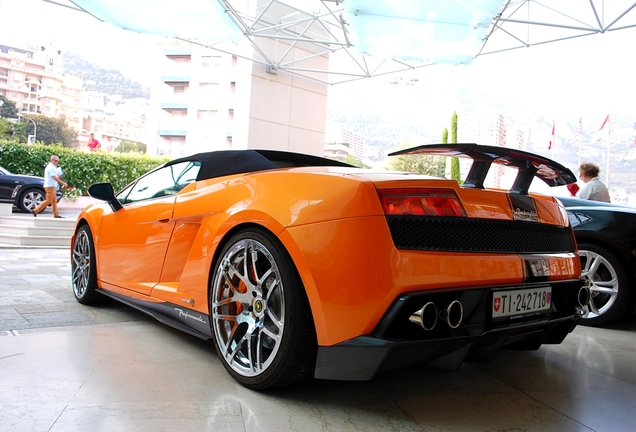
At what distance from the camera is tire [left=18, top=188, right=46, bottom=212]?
43.8ft

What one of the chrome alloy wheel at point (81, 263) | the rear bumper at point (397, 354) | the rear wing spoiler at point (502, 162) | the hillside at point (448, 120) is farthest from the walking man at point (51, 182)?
the hillside at point (448, 120)

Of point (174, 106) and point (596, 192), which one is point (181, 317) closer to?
point (596, 192)

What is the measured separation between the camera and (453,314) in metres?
1.92

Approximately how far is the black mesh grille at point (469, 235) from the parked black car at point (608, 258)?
1.87 metres


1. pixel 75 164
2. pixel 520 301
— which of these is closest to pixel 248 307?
pixel 520 301

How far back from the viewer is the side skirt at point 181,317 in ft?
8.43

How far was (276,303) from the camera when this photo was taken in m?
2.19

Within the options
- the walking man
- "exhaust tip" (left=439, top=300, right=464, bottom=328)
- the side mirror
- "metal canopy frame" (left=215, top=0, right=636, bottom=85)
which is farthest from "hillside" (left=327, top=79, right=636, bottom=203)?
"exhaust tip" (left=439, top=300, right=464, bottom=328)

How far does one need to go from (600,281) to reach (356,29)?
9.20 m

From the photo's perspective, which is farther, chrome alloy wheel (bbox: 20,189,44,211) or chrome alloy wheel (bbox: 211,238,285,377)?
chrome alloy wheel (bbox: 20,189,44,211)

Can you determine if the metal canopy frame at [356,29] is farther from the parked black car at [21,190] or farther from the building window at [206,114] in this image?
the building window at [206,114]

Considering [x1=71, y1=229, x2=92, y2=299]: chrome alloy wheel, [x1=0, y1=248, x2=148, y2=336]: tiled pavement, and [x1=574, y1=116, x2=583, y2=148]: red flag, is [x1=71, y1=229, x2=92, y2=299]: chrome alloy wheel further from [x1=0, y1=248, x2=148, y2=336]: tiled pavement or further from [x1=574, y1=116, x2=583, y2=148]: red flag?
[x1=574, y1=116, x2=583, y2=148]: red flag

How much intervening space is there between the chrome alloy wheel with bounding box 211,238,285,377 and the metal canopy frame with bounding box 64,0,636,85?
28.2 ft

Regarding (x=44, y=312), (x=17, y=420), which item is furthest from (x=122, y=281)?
(x=17, y=420)
